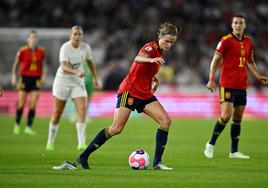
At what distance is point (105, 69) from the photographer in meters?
33.6

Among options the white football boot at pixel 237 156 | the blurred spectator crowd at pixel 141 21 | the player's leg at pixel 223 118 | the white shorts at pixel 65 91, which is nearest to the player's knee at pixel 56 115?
the white shorts at pixel 65 91

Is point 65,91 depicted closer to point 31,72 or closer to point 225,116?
point 225,116

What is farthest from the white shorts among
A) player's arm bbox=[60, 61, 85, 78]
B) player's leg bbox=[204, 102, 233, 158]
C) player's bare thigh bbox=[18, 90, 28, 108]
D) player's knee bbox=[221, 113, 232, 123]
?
player's bare thigh bbox=[18, 90, 28, 108]

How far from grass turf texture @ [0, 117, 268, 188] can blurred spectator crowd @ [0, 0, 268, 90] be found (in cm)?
1321

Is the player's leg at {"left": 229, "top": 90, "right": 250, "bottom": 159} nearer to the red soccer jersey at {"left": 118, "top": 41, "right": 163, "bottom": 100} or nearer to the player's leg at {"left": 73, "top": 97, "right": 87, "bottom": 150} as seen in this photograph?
the red soccer jersey at {"left": 118, "top": 41, "right": 163, "bottom": 100}

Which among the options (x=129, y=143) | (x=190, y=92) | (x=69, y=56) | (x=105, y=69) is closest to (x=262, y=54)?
(x=190, y=92)

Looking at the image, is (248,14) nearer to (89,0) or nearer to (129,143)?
(89,0)

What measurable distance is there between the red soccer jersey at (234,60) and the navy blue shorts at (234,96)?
76mm

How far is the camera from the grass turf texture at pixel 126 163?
32.8 feet

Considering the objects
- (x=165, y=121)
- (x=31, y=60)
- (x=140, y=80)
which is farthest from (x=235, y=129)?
(x=31, y=60)

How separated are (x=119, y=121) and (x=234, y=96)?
10.7ft

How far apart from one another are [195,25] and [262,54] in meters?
3.55

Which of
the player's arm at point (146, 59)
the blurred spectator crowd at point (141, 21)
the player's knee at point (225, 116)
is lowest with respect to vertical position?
the player's knee at point (225, 116)

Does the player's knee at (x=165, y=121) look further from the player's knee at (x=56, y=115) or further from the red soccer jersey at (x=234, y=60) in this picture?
the player's knee at (x=56, y=115)
